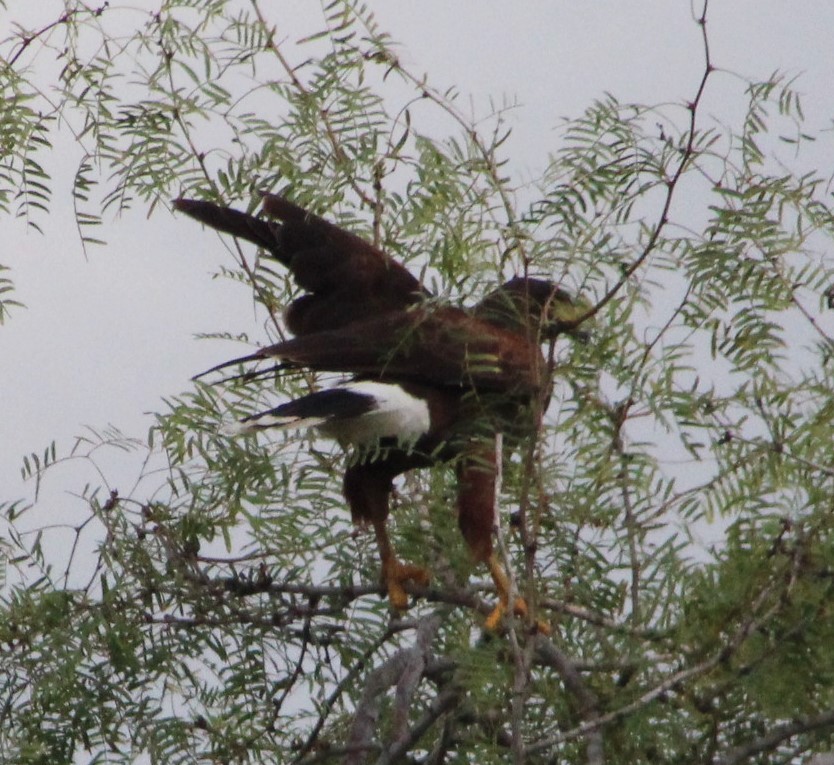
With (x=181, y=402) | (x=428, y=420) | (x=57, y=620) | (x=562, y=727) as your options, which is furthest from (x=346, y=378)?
(x=562, y=727)

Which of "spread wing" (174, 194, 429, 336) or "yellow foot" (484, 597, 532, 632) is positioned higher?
"spread wing" (174, 194, 429, 336)

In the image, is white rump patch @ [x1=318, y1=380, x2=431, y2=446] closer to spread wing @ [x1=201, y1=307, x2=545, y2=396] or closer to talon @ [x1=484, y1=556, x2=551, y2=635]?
spread wing @ [x1=201, y1=307, x2=545, y2=396]

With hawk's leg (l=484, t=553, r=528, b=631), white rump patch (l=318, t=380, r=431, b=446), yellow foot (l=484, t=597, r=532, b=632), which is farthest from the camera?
white rump patch (l=318, t=380, r=431, b=446)

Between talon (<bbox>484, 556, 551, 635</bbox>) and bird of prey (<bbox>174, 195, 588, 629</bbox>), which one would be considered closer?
talon (<bbox>484, 556, 551, 635</bbox>)

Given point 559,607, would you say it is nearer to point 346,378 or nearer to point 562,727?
point 562,727

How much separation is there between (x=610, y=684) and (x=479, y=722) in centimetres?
35

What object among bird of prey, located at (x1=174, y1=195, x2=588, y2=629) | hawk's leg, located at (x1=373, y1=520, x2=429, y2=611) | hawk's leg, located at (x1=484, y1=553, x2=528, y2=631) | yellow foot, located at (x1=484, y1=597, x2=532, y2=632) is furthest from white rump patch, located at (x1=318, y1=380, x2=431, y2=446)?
yellow foot, located at (x1=484, y1=597, x2=532, y2=632)

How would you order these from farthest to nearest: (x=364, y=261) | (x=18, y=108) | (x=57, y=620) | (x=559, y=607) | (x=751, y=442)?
1. (x=364, y=261)
2. (x=18, y=108)
3. (x=57, y=620)
4. (x=559, y=607)
5. (x=751, y=442)

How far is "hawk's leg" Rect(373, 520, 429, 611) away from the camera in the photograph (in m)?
Answer: 4.70

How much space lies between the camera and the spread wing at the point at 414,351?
4.49m

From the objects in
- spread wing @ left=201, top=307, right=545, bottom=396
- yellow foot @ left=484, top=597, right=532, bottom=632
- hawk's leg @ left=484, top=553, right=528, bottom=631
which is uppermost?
spread wing @ left=201, top=307, right=545, bottom=396

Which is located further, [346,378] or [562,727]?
[346,378]

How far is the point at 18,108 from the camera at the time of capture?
4527mm

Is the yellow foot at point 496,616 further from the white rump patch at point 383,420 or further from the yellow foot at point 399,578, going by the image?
the white rump patch at point 383,420
